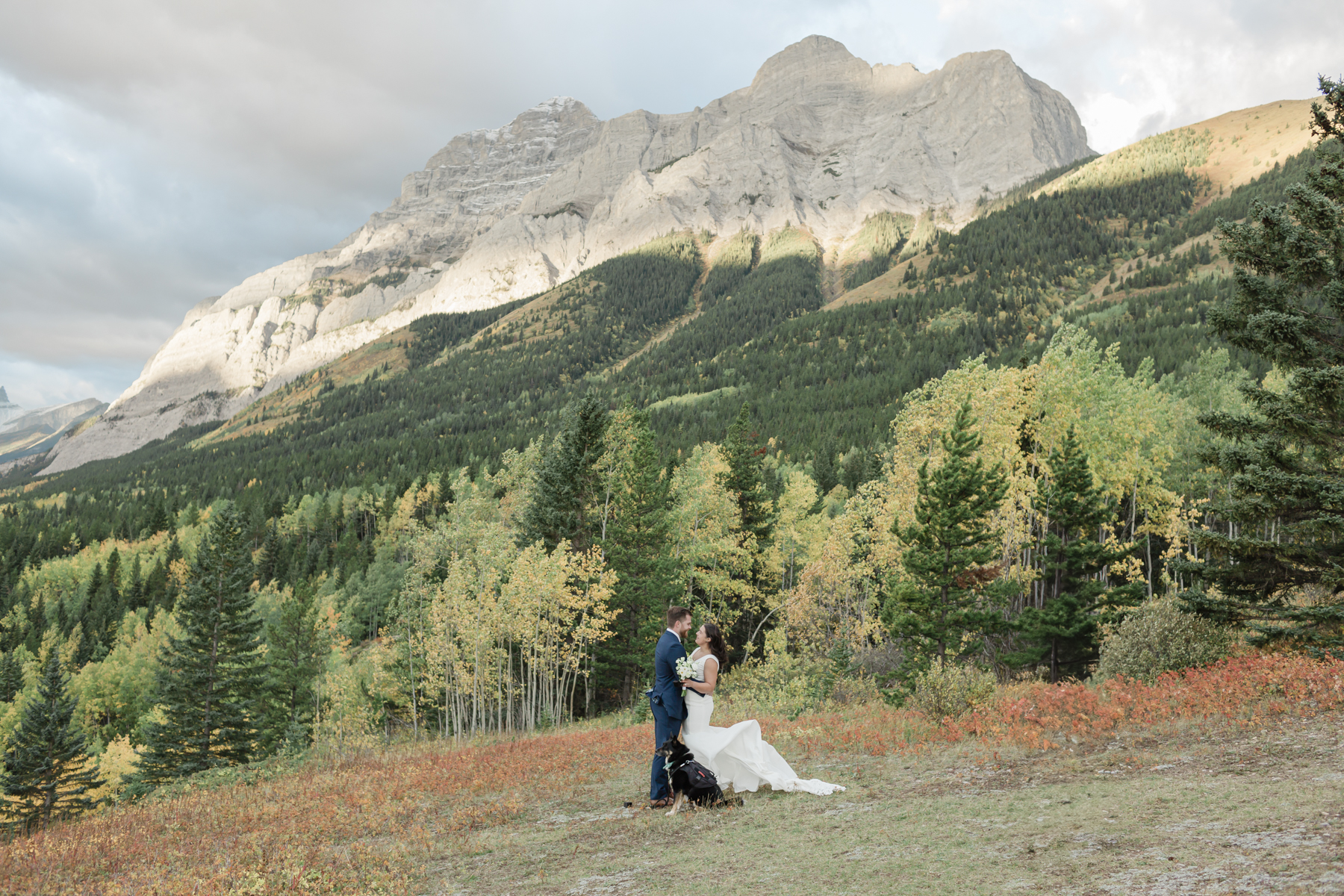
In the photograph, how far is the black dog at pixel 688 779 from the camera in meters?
10.2

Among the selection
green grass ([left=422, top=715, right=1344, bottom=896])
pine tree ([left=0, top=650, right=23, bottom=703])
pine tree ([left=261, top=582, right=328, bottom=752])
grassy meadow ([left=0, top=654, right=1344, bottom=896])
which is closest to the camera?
green grass ([left=422, top=715, right=1344, bottom=896])

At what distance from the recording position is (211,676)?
44.4m

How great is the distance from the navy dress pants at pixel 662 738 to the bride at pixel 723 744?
24cm

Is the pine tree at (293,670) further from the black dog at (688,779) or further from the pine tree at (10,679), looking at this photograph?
the black dog at (688,779)

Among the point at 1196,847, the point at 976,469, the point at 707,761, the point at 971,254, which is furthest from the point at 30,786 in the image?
the point at 971,254

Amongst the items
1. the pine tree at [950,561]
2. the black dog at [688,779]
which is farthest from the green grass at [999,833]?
the pine tree at [950,561]

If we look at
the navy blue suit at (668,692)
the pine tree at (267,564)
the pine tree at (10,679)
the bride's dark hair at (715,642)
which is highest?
the bride's dark hair at (715,642)

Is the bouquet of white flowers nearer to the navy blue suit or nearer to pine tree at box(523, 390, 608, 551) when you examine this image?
the navy blue suit

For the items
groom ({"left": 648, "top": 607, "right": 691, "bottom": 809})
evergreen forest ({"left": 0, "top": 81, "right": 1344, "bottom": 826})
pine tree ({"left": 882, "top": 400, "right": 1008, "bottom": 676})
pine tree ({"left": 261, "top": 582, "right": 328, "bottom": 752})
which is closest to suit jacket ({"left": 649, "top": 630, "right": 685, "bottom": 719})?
groom ({"left": 648, "top": 607, "right": 691, "bottom": 809})

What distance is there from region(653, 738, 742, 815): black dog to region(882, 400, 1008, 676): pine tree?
43.4 feet

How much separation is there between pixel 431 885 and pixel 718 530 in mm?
31768

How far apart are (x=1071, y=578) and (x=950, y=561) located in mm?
5587

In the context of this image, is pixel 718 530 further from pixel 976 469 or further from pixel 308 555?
pixel 308 555

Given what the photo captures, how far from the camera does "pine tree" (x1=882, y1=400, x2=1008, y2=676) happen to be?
854 inches
